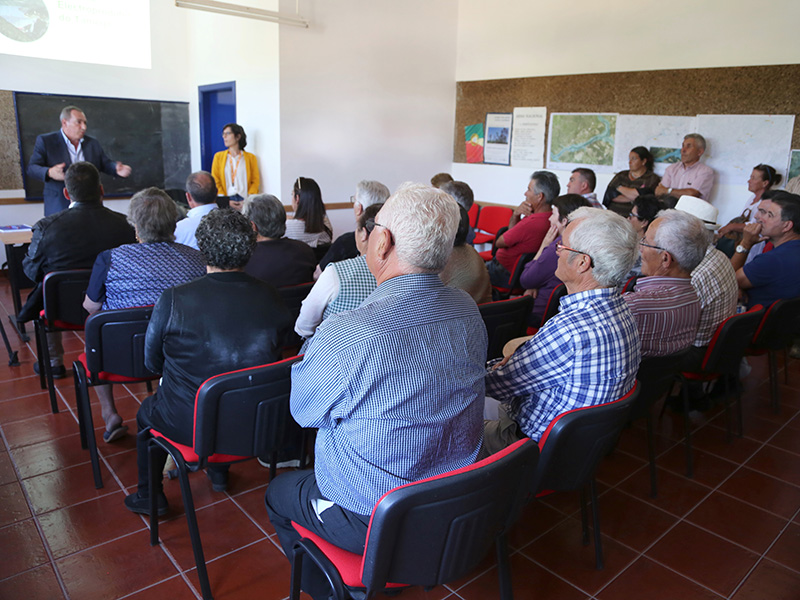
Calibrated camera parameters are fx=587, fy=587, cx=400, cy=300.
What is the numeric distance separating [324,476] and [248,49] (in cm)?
584

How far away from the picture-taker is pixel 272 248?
3.05 meters

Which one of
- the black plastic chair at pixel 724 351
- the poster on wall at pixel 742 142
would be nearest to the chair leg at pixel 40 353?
the black plastic chair at pixel 724 351

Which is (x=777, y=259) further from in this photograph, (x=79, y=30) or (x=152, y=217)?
(x=79, y=30)

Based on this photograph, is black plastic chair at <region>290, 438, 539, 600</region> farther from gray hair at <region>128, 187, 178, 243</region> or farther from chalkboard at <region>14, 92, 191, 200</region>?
chalkboard at <region>14, 92, 191, 200</region>

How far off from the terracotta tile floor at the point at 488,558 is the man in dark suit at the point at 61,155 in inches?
95.2

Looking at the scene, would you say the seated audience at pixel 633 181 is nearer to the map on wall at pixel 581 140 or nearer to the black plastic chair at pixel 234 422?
the map on wall at pixel 581 140

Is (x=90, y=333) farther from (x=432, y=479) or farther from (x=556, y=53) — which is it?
(x=556, y=53)

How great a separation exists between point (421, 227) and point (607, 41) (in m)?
5.66

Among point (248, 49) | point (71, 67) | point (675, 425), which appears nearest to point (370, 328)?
point (675, 425)

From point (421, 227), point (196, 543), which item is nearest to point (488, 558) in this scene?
point (196, 543)

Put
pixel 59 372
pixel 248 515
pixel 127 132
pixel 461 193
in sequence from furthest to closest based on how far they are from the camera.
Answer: pixel 127 132
pixel 461 193
pixel 59 372
pixel 248 515

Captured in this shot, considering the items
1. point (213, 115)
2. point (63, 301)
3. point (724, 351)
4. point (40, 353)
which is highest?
point (213, 115)

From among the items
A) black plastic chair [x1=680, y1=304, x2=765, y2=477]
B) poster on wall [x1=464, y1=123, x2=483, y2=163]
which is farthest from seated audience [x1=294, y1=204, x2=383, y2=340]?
poster on wall [x1=464, y1=123, x2=483, y2=163]

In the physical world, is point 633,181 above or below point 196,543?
above
